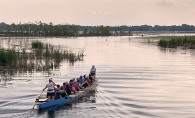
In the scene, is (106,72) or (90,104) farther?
(106,72)

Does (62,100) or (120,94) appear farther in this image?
(120,94)

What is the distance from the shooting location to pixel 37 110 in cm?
2395

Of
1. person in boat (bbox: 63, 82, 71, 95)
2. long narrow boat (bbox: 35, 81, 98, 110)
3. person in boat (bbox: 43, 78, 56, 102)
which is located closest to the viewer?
long narrow boat (bbox: 35, 81, 98, 110)

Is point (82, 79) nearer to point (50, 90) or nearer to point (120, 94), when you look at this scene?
point (120, 94)

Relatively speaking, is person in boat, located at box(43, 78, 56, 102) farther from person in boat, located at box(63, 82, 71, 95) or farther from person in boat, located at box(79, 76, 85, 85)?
person in boat, located at box(79, 76, 85, 85)

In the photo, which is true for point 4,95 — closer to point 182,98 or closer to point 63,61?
point 182,98

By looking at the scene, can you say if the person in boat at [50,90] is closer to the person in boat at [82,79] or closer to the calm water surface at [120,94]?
the calm water surface at [120,94]

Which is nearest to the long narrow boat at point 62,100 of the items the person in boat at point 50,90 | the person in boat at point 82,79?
the person in boat at point 50,90

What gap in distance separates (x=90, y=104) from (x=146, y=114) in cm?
476

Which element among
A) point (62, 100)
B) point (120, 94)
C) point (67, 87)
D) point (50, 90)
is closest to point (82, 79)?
point (67, 87)

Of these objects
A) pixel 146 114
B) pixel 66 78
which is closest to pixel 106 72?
pixel 66 78

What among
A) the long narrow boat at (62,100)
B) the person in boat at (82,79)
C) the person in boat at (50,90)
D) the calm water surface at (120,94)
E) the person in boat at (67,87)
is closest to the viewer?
the calm water surface at (120,94)

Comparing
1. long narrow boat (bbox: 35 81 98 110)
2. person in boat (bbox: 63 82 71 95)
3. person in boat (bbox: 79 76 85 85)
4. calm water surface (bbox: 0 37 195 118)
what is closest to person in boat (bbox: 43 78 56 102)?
long narrow boat (bbox: 35 81 98 110)

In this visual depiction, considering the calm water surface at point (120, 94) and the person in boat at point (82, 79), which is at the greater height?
the person in boat at point (82, 79)
